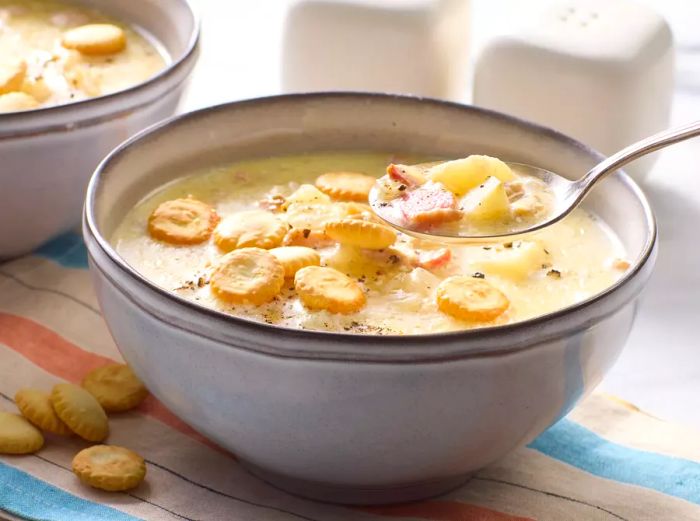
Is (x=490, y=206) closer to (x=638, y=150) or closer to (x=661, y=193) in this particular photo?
(x=638, y=150)

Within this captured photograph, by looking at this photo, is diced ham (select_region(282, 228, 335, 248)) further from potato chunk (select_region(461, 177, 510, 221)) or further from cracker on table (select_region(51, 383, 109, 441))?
cracker on table (select_region(51, 383, 109, 441))

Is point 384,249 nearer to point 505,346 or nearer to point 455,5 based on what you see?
point 505,346

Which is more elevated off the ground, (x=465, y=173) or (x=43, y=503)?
(x=465, y=173)

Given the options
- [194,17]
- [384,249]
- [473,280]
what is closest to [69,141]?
[194,17]

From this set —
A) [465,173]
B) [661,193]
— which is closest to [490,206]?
[465,173]

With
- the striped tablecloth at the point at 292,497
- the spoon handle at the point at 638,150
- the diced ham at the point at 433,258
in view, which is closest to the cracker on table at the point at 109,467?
the striped tablecloth at the point at 292,497

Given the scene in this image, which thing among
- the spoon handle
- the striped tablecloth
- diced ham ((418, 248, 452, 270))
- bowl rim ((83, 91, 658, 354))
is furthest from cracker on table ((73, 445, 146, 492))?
the spoon handle

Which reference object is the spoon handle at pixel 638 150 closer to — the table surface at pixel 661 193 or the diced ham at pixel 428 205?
the diced ham at pixel 428 205
